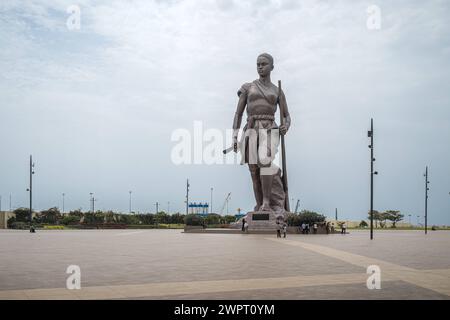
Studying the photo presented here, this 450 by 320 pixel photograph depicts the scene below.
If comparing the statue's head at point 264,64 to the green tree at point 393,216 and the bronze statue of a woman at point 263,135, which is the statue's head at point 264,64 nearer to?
the bronze statue of a woman at point 263,135

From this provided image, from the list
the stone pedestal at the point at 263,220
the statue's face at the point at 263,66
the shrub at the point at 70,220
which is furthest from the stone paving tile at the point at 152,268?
the shrub at the point at 70,220

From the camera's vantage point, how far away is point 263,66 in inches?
1751

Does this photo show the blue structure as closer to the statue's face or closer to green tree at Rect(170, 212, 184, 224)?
green tree at Rect(170, 212, 184, 224)

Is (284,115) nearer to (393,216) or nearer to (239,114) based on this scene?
(239,114)

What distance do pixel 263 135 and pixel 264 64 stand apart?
5.83m

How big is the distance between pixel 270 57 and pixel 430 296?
3623 cm

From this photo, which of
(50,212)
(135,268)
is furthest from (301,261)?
(50,212)

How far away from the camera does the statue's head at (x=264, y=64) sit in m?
44.5

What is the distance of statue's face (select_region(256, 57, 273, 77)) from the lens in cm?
4447

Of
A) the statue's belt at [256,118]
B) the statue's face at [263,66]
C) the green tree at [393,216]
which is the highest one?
the statue's face at [263,66]

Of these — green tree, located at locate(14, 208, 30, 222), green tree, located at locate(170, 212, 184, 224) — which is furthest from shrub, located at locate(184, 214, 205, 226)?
green tree, located at locate(14, 208, 30, 222)

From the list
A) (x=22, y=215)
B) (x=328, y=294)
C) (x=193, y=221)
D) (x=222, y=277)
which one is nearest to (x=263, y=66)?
(x=193, y=221)

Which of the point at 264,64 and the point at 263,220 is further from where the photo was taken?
the point at 264,64
